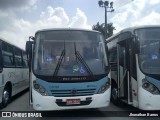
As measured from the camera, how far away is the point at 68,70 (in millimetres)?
8742

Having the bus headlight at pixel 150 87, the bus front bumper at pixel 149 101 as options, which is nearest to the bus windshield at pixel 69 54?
the bus headlight at pixel 150 87

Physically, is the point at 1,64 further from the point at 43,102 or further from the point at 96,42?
the point at 96,42

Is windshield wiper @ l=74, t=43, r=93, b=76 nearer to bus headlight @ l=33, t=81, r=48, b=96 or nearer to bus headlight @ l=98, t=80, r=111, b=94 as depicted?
bus headlight @ l=98, t=80, r=111, b=94

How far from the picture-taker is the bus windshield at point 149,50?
348 inches

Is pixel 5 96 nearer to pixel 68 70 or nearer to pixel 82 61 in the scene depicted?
pixel 68 70

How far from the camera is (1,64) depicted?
1048 centimetres

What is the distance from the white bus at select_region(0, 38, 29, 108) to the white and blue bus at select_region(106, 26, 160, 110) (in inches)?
178

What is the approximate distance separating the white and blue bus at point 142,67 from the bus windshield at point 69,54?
3.21 ft

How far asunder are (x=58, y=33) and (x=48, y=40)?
0.42 meters

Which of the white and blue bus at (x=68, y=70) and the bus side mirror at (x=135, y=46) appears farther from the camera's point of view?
the bus side mirror at (x=135, y=46)

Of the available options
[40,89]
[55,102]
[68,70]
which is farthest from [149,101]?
[40,89]

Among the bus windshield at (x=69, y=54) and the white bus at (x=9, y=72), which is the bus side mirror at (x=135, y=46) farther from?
the white bus at (x=9, y=72)

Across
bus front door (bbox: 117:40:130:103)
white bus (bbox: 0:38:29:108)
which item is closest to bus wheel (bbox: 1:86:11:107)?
white bus (bbox: 0:38:29:108)

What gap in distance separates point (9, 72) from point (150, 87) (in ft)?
19.4
